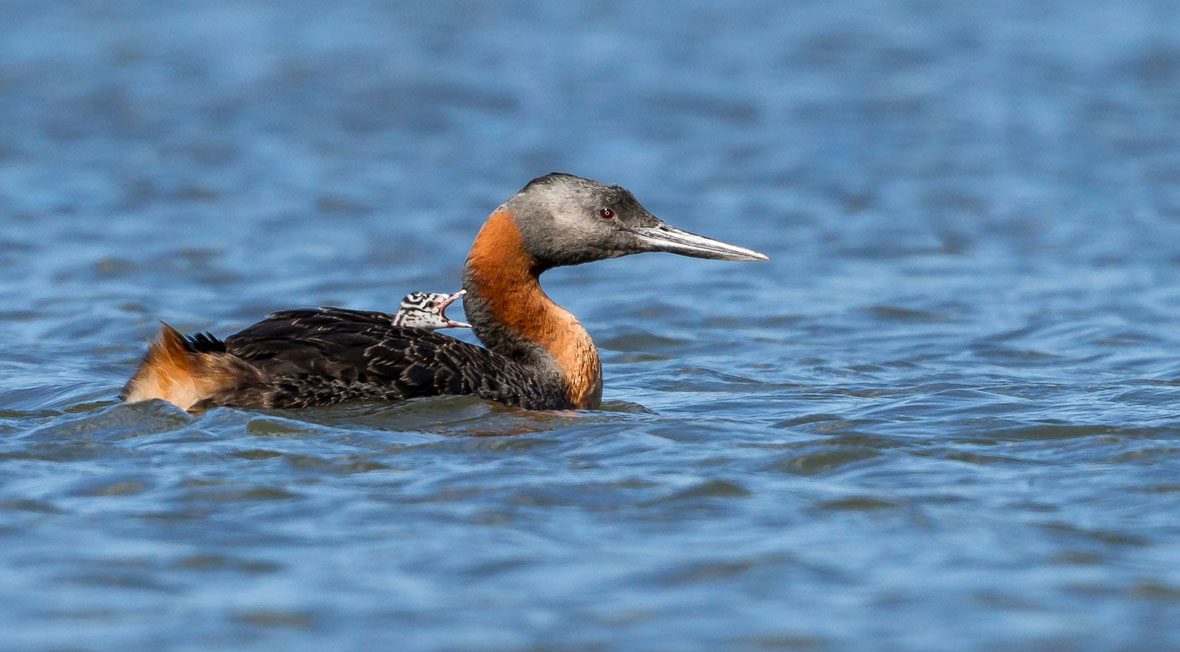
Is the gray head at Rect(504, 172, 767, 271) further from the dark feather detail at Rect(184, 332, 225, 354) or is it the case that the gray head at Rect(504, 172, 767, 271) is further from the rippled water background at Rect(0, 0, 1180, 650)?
Answer: the dark feather detail at Rect(184, 332, 225, 354)

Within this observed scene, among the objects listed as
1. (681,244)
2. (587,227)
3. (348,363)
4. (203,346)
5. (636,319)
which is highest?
(587,227)

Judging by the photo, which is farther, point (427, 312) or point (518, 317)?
point (427, 312)

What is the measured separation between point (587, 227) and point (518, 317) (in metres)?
0.57

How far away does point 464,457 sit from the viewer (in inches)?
283

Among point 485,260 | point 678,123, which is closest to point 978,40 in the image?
point 678,123

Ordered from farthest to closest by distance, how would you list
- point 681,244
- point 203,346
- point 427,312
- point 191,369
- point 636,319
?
1. point 636,319
2. point 427,312
3. point 681,244
4. point 203,346
5. point 191,369

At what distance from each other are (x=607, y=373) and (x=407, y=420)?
2.31 meters

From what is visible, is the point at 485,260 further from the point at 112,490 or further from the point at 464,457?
the point at 112,490

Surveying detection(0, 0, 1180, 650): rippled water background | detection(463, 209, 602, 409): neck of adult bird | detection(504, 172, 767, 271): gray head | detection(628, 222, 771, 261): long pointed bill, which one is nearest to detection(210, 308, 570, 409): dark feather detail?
detection(0, 0, 1180, 650): rippled water background

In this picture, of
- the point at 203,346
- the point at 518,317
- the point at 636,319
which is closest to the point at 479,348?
the point at 518,317

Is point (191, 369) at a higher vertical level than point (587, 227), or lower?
lower

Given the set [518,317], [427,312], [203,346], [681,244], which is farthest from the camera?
[427,312]

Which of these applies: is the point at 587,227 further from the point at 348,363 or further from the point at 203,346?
→ the point at 203,346

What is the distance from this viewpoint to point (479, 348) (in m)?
8.37
